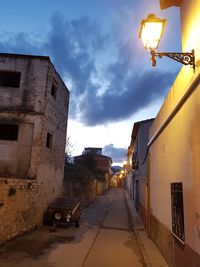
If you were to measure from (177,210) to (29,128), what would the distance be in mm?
9330

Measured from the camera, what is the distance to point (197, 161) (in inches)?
191

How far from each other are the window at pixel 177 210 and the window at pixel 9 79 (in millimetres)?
11069

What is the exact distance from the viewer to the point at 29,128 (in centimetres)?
1368

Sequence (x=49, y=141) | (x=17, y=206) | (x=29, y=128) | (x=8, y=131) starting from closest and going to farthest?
1. (x=17, y=206)
2. (x=29, y=128)
3. (x=8, y=131)
4. (x=49, y=141)

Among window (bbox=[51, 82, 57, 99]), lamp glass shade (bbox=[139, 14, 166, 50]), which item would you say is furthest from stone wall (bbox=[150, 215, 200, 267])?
window (bbox=[51, 82, 57, 99])

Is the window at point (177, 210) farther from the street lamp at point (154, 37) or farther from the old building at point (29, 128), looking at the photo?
the old building at point (29, 128)

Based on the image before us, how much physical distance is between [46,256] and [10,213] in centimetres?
278

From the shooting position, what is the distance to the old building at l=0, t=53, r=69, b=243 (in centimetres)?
1307

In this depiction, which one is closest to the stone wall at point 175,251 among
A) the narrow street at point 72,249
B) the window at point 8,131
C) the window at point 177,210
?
the window at point 177,210

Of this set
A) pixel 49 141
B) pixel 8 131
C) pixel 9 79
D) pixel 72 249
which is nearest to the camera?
pixel 72 249

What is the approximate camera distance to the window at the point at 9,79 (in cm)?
1469

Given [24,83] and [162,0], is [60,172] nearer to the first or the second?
[24,83]

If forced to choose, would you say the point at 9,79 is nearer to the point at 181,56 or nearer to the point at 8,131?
the point at 8,131

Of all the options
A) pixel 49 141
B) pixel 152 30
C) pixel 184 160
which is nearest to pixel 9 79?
pixel 49 141
